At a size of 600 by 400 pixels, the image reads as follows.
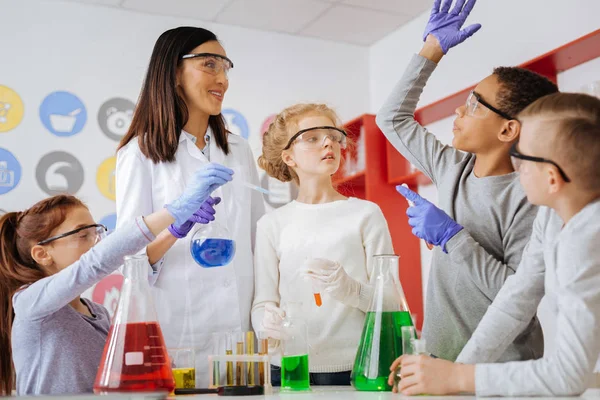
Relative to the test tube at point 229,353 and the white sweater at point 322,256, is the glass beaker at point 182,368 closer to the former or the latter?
the test tube at point 229,353

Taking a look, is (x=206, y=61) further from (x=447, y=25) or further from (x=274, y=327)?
(x=274, y=327)

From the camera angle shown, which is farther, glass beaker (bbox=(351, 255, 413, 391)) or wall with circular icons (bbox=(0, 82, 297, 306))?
wall with circular icons (bbox=(0, 82, 297, 306))

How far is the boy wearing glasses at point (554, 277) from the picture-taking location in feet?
3.71

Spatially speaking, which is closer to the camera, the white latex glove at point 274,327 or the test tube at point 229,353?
the test tube at point 229,353

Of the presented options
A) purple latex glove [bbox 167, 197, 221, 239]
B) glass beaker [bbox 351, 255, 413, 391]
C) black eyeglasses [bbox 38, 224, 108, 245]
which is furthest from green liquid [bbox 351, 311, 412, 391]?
black eyeglasses [bbox 38, 224, 108, 245]

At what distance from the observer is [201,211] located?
5.88 feet

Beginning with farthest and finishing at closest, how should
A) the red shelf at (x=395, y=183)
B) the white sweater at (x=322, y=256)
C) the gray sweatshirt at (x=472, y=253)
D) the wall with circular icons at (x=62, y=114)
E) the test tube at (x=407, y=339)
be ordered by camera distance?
the red shelf at (x=395, y=183), the wall with circular icons at (x=62, y=114), the white sweater at (x=322, y=256), the gray sweatshirt at (x=472, y=253), the test tube at (x=407, y=339)

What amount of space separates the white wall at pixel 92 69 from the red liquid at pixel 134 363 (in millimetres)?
3396

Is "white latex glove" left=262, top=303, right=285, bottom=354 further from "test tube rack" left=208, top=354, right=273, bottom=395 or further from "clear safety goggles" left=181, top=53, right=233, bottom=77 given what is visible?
"clear safety goggles" left=181, top=53, right=233, bottom=77

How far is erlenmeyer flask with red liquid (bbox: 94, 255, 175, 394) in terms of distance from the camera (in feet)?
4.01

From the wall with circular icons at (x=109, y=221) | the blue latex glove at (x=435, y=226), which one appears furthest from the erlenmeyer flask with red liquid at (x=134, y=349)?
the wall with circular icons at (x=109, y=221)

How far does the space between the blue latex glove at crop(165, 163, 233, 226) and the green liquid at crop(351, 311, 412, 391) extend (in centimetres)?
54

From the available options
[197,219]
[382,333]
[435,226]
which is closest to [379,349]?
[382,333]

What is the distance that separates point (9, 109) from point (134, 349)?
3596mm
